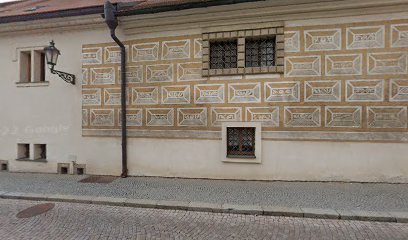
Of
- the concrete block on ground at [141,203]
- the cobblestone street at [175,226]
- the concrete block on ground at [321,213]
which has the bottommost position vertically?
the cobblestone street at [175,226]

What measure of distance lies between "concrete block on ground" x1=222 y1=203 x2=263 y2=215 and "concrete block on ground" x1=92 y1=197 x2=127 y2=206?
7.54 feet

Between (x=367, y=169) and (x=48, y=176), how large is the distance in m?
9.48

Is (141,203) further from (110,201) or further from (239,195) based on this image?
(239,195)

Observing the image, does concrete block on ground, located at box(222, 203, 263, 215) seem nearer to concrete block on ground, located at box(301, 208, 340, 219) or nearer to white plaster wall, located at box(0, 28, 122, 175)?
concrete block on ground, located at box(301, 208, 340, 219)

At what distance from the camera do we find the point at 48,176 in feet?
24.6

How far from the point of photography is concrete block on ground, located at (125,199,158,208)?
507 centimetres

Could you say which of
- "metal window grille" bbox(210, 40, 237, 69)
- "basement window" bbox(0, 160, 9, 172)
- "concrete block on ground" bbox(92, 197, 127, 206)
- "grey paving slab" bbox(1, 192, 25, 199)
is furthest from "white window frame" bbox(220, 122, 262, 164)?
"basement window" bbox(0, 160, 9, 172)

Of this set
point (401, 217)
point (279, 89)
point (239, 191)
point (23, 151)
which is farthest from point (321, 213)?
point (23, 151)

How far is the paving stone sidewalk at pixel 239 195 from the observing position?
4.62 metres

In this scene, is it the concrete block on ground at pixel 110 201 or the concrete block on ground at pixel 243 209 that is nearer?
the concrete block on ground at pixel 243 209

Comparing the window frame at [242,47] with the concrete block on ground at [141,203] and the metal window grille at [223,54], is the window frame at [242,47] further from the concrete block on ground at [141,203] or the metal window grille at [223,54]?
the concrete block on ground at [141,203]

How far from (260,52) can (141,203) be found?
518 centimetres

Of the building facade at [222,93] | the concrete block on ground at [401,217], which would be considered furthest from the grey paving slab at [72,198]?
the concrete block on ground at [401,217]

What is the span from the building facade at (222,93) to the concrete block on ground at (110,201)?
1.98 meters
